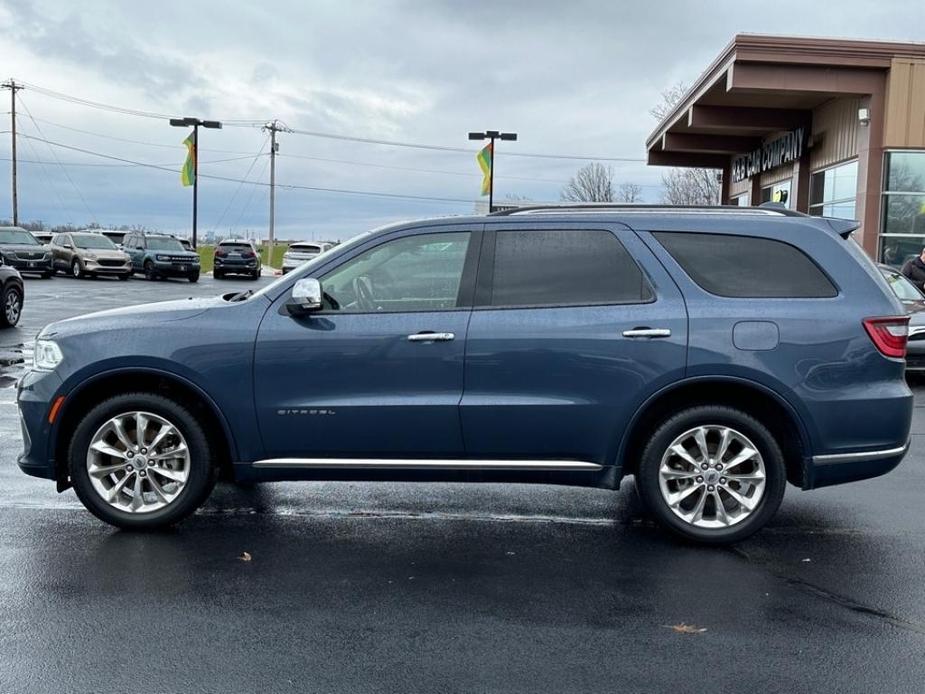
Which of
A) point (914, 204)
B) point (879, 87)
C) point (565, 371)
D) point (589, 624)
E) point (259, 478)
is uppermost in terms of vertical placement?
point (879, 87)

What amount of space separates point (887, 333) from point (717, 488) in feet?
4.10

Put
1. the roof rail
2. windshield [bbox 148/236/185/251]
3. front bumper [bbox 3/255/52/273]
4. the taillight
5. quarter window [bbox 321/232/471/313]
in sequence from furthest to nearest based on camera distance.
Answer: windshield [bbox 148/236/185/251] → front bumper [bbox 3/255/52/273] → the roof rail → quarter window [bbox 321/232/471/313] → the taillight

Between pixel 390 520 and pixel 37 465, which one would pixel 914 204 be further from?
pixel 37 465

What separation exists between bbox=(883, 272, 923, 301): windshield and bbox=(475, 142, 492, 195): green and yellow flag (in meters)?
29.1

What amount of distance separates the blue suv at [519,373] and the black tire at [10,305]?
12048 mm

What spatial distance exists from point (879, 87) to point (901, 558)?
638 inches

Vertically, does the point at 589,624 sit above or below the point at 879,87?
below

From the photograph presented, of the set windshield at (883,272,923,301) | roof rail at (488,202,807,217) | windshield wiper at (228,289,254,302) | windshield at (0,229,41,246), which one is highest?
windshield at (0,229,41,246)

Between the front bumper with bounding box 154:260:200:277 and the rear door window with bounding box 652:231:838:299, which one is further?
the front bumper with bounding box 154:260:200:277

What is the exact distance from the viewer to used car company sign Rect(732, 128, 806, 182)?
75.0 ft

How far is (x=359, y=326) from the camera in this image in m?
5.28

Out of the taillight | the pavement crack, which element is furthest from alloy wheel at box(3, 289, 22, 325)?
the taillight

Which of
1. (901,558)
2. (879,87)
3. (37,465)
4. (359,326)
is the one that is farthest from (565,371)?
(879,87)

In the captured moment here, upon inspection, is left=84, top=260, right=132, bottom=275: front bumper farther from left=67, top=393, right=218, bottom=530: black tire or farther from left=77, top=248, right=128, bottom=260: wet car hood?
left=67, top=393, right=218, bottom=530: black tire
